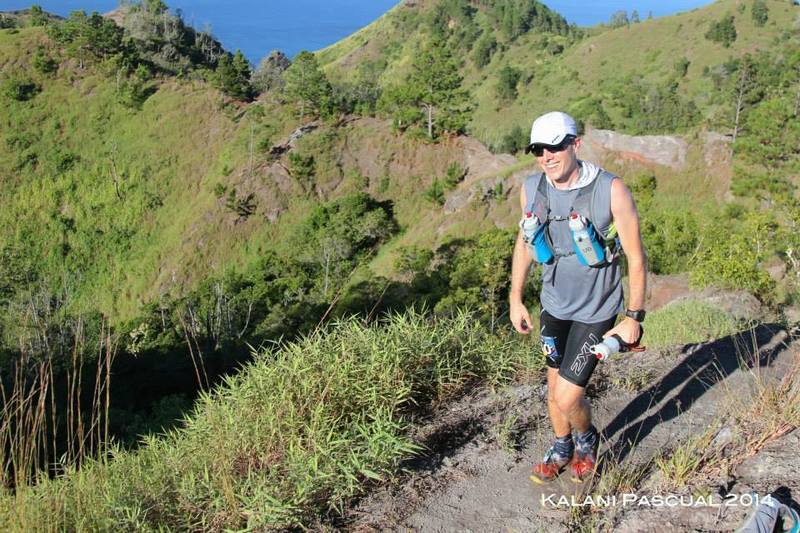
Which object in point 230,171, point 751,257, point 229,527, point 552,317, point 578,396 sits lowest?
A: point 751,257

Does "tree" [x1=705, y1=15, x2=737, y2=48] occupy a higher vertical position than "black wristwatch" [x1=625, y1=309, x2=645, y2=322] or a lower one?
higher

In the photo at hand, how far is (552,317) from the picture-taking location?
9.57ft

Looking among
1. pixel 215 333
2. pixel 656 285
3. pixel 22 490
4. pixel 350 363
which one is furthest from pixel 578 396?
pixel 215 333

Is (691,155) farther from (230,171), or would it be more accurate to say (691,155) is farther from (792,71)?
(230,171)

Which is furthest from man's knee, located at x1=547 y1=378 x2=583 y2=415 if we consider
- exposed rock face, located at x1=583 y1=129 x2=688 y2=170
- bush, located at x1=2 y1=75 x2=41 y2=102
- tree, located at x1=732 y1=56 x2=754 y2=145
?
bush, located at x1=2 y1=75 x2=41 y2=102

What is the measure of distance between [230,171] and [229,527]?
31.9 m

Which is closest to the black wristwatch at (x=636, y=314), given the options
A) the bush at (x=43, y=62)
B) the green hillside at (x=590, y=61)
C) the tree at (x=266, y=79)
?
the tree at (x=266, y=79)

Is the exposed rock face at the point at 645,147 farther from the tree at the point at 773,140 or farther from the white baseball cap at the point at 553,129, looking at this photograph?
the white baseball cap at the point at 553,129

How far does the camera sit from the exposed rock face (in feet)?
81.3

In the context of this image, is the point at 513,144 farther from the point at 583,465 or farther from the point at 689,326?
the point at 583,465

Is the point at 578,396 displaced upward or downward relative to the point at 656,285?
upward

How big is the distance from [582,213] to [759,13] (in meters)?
77.4

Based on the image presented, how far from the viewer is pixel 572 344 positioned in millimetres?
2822

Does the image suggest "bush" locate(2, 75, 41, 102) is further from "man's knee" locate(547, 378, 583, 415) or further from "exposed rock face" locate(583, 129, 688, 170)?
"man's knee" locate(547, 378, 583, 415)
